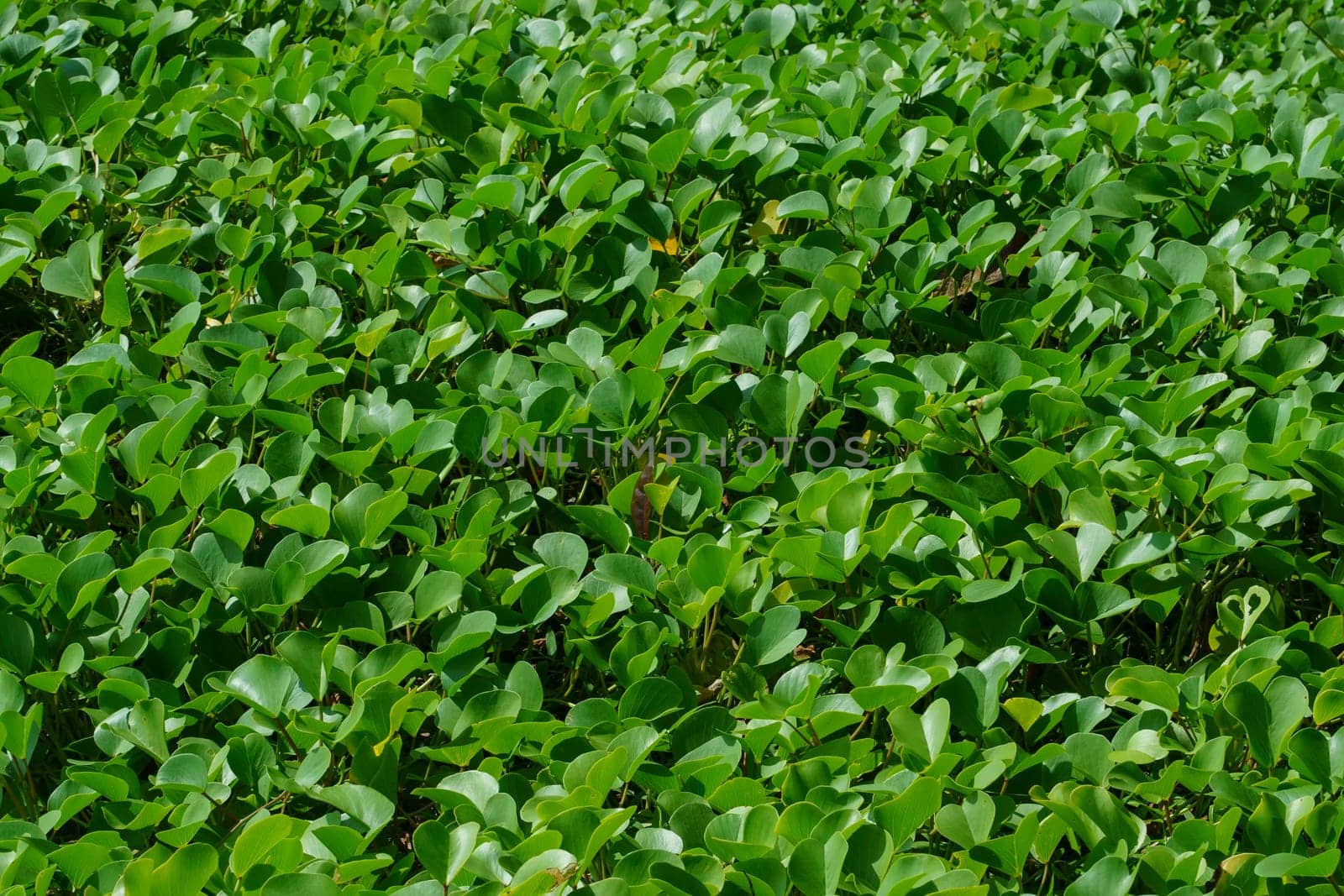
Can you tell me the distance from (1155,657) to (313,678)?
1044 millimetres

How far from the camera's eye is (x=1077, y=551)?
1.59 metres

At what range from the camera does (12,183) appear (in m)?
2.35

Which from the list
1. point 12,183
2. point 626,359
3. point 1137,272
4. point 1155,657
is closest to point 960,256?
point 1137,272

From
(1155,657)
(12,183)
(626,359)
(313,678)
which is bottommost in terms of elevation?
(1155,657)

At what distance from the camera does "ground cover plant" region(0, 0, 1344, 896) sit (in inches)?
53.7

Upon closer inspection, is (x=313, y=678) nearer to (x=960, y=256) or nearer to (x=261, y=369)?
(x=261, y=369)

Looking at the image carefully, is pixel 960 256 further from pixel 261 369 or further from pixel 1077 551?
pixel 261 369

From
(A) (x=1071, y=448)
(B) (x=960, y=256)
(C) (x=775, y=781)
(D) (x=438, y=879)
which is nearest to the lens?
(D) (x=438, y=879)

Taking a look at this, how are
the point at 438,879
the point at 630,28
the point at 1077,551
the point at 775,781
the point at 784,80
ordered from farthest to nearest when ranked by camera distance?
the point at 630,28 < the point at 784,80 < the point at 1077,551 < the point at 775,781 < the point at 438,879

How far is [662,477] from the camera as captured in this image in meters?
1.85

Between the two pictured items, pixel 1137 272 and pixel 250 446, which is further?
pixel 1137 272

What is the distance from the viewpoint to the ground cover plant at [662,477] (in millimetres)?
1365

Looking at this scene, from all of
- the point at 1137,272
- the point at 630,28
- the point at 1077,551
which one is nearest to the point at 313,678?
the point at 1077,551

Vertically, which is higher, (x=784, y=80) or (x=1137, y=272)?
(x=784, y=80)
